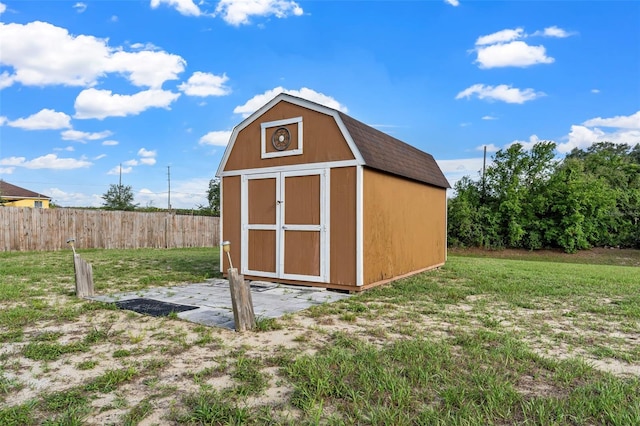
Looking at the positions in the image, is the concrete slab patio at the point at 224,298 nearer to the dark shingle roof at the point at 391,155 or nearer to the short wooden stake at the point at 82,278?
the short wooden stake at the point at 82,278

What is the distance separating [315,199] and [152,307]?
2944mm

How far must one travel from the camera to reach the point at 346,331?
146 inches

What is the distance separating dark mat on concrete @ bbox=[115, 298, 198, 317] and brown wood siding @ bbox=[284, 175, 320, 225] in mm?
2344

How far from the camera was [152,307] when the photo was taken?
15.5 feet

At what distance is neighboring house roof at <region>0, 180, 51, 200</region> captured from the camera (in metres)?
24.0

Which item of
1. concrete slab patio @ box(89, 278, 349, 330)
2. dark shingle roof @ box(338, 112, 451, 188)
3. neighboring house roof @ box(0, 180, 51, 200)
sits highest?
neighboring house roof @ box(0, 180, 51, 200)

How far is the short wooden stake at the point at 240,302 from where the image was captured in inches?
142

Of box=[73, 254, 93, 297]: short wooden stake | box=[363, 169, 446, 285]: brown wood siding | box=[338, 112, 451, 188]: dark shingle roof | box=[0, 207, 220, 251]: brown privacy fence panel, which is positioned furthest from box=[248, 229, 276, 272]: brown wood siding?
box=[0, 207, 220, 251]: brown privacy fence panel

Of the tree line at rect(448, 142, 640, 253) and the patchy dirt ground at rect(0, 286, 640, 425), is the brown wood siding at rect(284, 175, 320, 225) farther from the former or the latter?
the tree line at rect(448, 142, 640, 253)

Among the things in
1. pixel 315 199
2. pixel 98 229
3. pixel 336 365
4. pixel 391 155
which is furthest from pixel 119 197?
pixel 336 365

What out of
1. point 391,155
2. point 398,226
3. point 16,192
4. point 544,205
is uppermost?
point 16,192

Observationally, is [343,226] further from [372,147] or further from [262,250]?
[262,250]

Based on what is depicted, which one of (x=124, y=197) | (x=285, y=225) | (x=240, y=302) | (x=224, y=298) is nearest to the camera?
(x=240, y=302)

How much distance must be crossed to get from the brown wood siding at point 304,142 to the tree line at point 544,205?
1247cm
